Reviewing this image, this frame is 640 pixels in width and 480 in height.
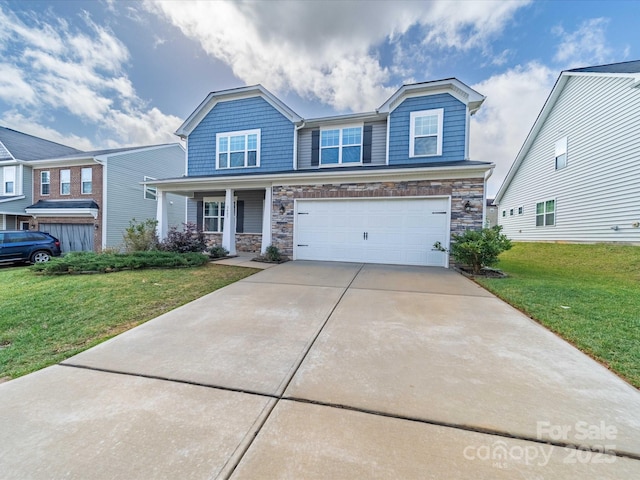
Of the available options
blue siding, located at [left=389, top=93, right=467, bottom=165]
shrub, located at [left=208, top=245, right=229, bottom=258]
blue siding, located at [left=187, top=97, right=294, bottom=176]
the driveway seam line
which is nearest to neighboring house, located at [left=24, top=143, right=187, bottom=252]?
blue siding, located at [left=187, top=97, right=294, bottom=176]

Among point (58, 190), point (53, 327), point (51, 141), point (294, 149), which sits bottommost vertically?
point (53, 327)

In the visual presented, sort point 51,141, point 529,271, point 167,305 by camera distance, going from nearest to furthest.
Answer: point 167,305 → point 529,271 → point 51,141

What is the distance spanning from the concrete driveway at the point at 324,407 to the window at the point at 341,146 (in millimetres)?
8213

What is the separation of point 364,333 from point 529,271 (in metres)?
7.51

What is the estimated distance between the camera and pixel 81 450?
1579 millimetres

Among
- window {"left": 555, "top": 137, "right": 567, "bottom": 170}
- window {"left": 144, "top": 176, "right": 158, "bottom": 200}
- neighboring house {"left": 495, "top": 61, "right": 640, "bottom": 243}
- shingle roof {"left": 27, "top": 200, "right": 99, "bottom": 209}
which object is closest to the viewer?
neighboring house {"left": 495, "top": 61, "right": 640, "bottom": 243}

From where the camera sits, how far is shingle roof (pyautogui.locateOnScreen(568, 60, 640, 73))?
9773 millimetres

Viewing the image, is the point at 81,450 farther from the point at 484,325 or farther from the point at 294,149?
the point at 294,149

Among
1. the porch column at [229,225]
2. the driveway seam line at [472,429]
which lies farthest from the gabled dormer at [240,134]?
the driveway seam line at [472,429]

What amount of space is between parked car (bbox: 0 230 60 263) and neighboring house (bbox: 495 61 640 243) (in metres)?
23.0

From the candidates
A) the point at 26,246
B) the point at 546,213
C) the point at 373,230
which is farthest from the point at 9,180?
the point at 546,213

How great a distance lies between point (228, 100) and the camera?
Result: 1170 cm

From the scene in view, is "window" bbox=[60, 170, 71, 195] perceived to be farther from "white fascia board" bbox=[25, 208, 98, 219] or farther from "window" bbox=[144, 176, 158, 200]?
"window" bbox=[144, 176, 158, 200]

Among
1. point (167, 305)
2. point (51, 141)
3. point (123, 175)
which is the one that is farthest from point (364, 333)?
point (51, 141)
